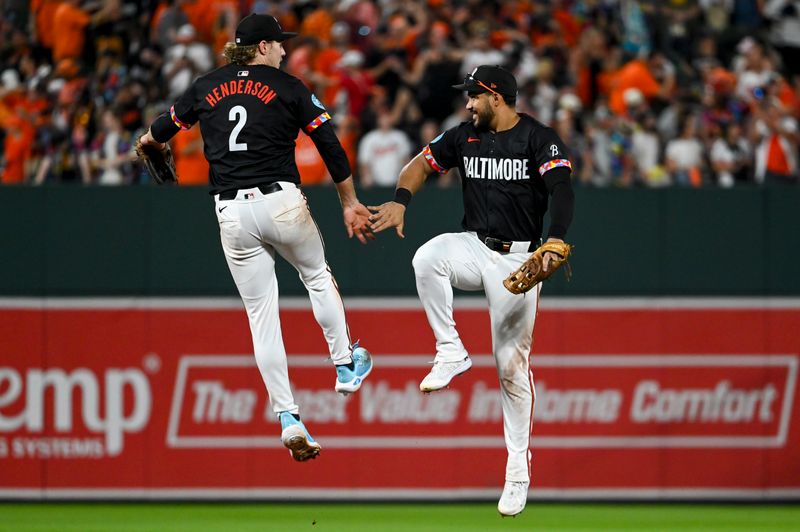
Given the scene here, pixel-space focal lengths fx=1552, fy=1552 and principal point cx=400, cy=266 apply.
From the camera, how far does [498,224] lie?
35.1ft

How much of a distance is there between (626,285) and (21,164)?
619cm

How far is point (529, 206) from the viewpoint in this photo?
10727mm

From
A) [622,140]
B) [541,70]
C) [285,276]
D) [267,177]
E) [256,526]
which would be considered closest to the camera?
[267,177]

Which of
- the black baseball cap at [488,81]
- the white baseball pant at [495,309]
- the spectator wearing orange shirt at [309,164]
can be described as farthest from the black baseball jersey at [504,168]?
the spectator wearing orange shirt at [309,164]

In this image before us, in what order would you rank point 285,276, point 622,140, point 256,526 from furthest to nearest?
point 622,140 → point 285,276 → point 256,526

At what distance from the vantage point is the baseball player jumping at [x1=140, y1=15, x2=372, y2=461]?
9.98m

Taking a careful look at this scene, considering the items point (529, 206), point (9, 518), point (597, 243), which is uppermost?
point (529, 206)

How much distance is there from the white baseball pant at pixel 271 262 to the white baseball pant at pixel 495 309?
2.12 feet

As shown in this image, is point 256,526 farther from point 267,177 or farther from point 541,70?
point 541,70

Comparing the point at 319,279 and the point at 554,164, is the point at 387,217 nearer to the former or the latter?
the point at 319,279

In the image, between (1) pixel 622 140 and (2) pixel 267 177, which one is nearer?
(2) pixel 267 177

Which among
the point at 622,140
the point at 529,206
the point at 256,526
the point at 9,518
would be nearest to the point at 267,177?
the point at 529,206

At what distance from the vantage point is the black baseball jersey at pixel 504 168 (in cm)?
1048

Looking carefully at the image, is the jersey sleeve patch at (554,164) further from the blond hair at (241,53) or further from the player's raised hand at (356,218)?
the blond hair at (241,53)
